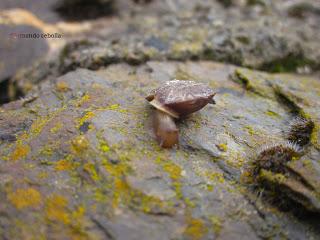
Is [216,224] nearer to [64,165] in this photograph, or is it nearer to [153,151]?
[153,151]

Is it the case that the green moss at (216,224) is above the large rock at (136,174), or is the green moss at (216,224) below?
below

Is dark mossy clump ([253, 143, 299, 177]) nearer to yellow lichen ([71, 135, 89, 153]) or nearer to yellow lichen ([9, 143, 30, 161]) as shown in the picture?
yellow lichen ([71, 135, 89, 153])

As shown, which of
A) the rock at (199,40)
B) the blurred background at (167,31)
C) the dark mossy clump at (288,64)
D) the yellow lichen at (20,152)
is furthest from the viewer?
the dark mossy clump at (288,64)

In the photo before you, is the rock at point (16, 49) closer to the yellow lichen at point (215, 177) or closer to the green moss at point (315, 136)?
the yellow lichen at point (215, 177)

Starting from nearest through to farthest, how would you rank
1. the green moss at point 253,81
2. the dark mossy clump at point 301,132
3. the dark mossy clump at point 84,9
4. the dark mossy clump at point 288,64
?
1. the dark mossy clump at point 301,132
2. the green moss at point 253,81
3. the dark mossy clump at point 288,64
4. the dark mossy clump at point 84,9


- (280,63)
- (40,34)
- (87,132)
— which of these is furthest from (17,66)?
(280,63)

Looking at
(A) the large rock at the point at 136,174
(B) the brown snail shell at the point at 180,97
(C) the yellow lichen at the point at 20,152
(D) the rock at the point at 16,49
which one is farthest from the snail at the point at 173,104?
(D) the rock at the point at 16,49

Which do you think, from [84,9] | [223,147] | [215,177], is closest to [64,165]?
[215,177]

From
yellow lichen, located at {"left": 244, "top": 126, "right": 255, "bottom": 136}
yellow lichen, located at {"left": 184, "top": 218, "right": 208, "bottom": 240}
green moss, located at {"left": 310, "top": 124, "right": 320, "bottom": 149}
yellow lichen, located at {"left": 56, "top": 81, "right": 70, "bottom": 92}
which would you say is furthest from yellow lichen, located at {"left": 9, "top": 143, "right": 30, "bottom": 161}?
green moss, located at {"left": 310, "top": 124, "right": 320, "bottom": 149}
